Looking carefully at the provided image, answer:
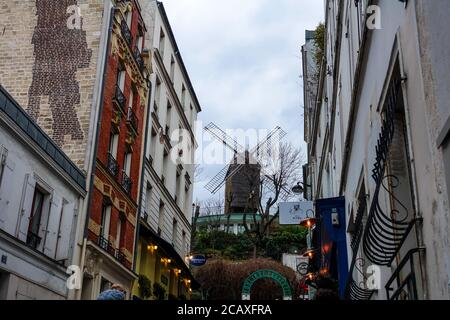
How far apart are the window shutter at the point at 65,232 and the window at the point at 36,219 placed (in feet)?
3.78

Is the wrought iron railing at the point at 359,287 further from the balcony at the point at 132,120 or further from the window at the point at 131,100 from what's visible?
the window at the point at 131,100

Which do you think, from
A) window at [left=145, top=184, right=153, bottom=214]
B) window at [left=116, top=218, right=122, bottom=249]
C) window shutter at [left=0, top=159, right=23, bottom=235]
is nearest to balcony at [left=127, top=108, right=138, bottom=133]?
Result: window at [left=145, top=184, right=153, bottom=214]

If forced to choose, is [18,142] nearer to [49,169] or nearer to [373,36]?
[49,169]

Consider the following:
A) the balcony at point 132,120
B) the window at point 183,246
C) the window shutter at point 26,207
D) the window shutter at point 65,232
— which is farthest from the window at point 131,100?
the window at point 183,246

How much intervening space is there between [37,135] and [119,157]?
7414mm

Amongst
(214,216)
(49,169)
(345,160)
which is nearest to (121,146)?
(49,169)

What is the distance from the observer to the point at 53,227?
18.5 meters

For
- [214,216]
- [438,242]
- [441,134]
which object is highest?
[214,216]

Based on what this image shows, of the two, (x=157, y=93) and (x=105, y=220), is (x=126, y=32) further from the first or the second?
(x=105, y=220)

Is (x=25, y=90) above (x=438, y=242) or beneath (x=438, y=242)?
above

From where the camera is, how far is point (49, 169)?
18.4m

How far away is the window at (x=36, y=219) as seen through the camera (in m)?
17.3

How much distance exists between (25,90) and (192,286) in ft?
67.6

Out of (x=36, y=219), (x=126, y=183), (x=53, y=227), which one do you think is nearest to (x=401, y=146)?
(x=36, y=219)
